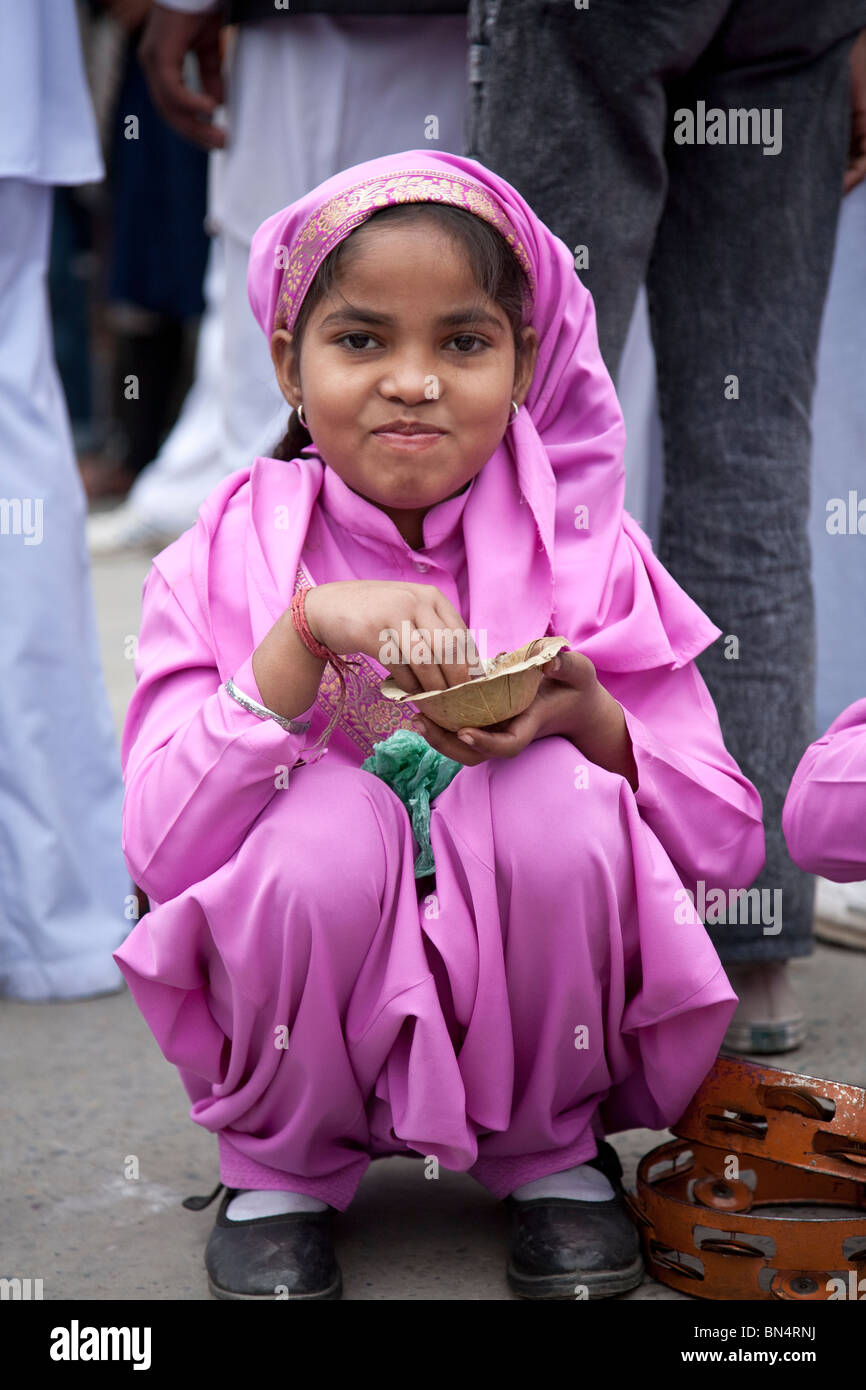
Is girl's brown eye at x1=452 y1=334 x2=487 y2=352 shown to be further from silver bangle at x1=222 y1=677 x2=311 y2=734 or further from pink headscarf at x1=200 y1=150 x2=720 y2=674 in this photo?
silver bangle at x1=222 y1=677 x2=311 y2=734

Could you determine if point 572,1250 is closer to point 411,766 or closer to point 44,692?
point 411,766

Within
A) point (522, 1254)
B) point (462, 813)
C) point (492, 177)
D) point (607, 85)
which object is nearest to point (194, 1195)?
point (522, 1254)

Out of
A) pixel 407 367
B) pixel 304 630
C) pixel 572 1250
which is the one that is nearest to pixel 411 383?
pixel 407 367

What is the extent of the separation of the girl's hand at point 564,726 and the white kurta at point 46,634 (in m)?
0.99

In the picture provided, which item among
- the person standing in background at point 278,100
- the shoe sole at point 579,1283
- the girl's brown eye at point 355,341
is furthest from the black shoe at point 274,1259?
the person standing in background at point 278,100

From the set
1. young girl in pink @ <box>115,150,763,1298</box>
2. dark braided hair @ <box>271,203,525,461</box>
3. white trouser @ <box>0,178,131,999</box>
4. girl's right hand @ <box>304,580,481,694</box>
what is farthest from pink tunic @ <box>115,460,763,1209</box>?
white trouser @ <box>0,178,131,999</box>

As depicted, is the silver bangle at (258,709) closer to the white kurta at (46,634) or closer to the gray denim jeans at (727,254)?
the gray denim jeans at (727,254)

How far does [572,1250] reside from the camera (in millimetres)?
1794

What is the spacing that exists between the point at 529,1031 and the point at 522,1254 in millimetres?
229

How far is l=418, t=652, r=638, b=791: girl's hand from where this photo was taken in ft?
5.65

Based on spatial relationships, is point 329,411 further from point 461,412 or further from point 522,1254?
point 522,1254

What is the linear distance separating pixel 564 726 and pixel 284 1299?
640 mm

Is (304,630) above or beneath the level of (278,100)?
beneath

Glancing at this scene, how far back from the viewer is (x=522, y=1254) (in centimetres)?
182
